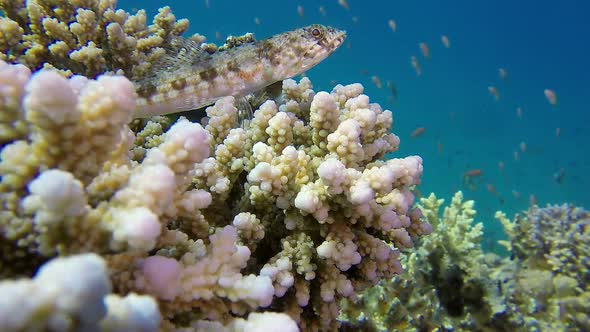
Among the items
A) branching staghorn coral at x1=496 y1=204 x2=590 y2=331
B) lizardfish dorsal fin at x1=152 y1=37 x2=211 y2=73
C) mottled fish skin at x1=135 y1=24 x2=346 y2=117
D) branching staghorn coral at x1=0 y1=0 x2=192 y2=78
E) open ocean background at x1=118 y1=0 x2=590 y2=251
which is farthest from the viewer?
open ocean background at x1=118 y1=0 x2=590 y2=251

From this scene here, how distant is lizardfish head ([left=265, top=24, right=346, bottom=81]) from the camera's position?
4.12 meters

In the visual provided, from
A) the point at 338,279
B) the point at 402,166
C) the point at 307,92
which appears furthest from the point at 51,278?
the point at 307,92

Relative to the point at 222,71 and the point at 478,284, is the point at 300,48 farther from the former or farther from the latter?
the point at 478,284

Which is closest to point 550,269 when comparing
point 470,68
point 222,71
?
point 222,71

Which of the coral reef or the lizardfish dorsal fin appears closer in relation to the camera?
the lizardfish dorsal fin

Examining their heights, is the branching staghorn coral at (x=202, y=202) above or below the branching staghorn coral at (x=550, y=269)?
below

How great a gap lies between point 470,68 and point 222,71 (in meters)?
109

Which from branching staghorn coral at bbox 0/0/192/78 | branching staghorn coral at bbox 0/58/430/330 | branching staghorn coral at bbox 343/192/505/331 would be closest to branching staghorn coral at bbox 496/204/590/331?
branching staghorn coral at bbox 343/192/505/331

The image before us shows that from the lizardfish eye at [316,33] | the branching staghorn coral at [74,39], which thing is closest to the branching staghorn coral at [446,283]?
the lizardfish eye at [316,33]

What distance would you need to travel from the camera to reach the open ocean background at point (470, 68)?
6874cm

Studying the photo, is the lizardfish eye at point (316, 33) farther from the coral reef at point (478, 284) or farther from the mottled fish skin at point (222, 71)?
the coral reef at point (478, 284)

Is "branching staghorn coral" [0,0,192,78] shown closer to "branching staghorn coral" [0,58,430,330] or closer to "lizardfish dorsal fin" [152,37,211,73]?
"lizardfish dorsal fin" [152,37,211,73]

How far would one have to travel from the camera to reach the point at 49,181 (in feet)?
3.52

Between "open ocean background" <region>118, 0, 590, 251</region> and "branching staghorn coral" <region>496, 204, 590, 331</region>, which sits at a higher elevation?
"open ocean background" <region>118, 0, 590, 251</region>
